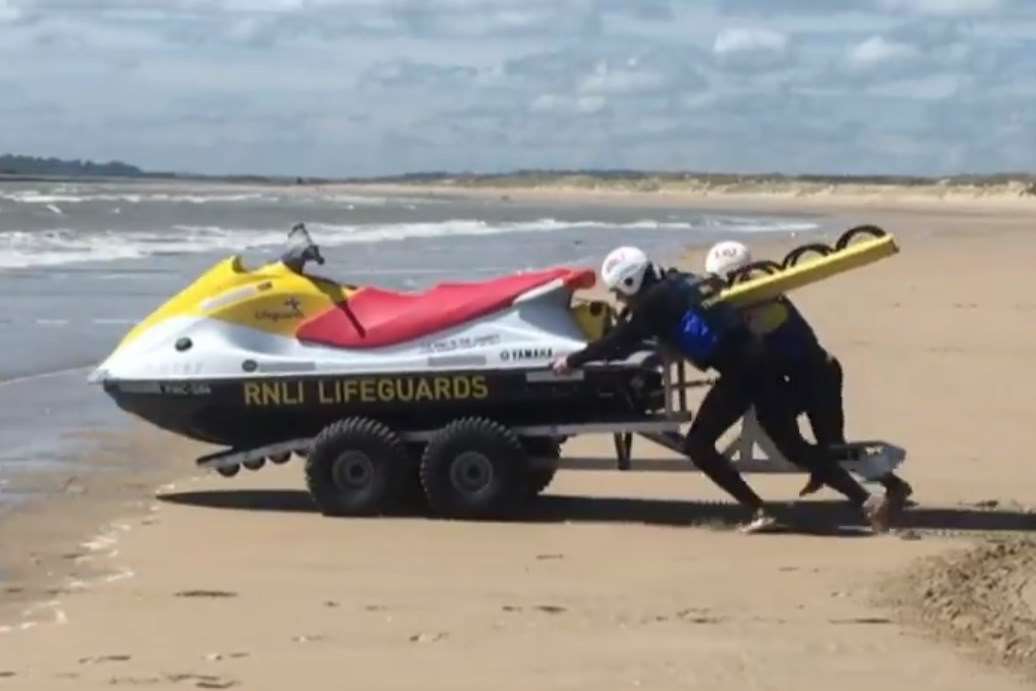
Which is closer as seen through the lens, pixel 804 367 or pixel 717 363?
pixel 717 363

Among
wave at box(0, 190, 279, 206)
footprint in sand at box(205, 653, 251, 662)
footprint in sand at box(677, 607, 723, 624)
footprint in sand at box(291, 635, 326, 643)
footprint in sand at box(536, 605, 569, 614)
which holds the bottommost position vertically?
footprint in sand at box(677, 607, 723, 624)

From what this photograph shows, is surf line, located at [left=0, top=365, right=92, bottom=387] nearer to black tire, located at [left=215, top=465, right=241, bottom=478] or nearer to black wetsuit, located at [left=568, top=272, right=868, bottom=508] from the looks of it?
black tire, located at [left=215, top=465, right=241, bottom=478]

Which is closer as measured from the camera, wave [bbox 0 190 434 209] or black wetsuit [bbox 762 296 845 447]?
black wetsuit [bbox 762 296 845 447]

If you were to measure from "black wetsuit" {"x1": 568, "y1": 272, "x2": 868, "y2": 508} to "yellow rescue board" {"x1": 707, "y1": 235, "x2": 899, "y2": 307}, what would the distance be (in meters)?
0.09

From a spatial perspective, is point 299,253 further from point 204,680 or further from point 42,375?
point 42,375

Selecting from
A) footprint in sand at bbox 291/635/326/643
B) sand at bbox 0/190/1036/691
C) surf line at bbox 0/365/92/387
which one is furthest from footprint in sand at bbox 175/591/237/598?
surf line at bbox 0/365/92/387

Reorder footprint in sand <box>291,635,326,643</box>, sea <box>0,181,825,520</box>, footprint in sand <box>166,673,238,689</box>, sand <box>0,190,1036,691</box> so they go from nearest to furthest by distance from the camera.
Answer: footprint in sand <box>166,673,238,689</box> < sand <box>0,190,1036,691</box> < footprint in sand <box>291,635,326,643</box> < sea <box>0,181,825,520</box>

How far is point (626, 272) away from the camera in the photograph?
9.31 m

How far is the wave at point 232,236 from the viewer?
3372 centimetres

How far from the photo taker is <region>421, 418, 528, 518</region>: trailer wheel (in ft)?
31.1

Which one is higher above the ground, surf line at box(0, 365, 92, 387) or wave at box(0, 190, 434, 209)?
wave at box(0, 190, 434, 209)

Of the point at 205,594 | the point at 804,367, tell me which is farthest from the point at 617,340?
→ the point at 205,594

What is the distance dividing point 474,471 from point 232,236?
1385 inches

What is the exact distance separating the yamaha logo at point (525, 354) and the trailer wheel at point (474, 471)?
1.05 ft
